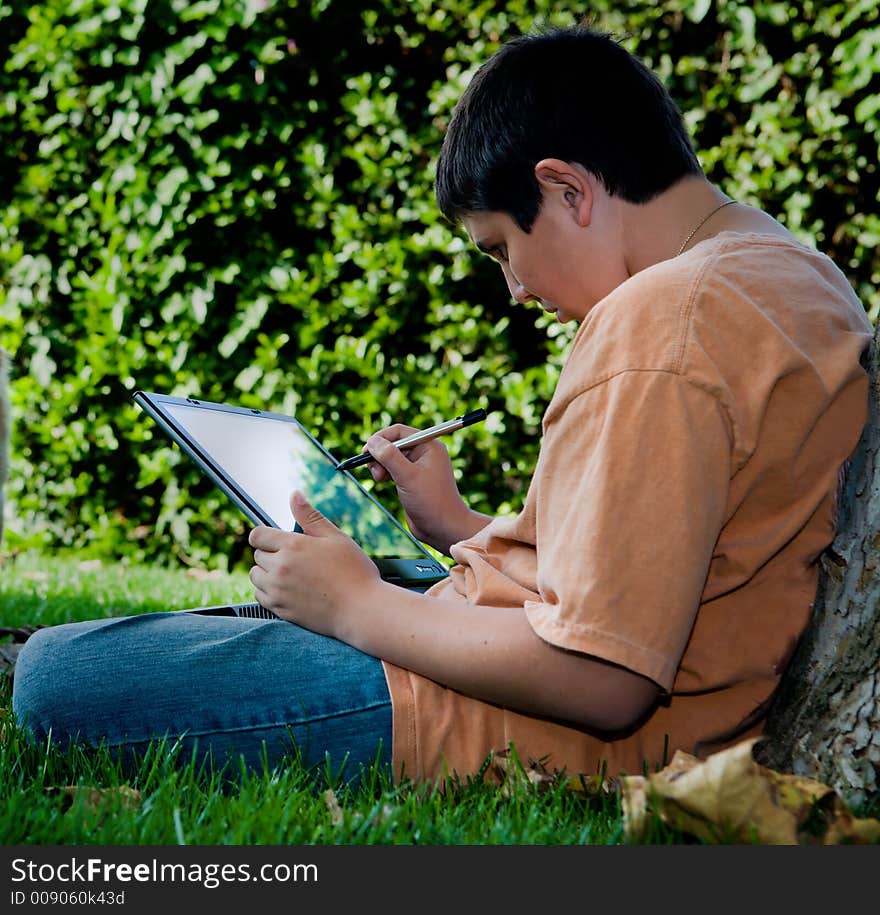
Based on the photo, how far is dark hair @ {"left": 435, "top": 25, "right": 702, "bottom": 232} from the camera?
5.91 feet

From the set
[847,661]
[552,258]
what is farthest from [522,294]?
[847,661]

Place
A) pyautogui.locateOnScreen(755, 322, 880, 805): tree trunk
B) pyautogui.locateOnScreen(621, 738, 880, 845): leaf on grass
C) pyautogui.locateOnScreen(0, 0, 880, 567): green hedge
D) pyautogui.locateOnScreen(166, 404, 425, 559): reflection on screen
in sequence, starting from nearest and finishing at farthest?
pyautogui.locateOnScreen(621, 738, 880, 845): leaf on grass → pyautogui.locateOnScreen(755, 322, 880, 805): tree trunk → pyautogui.locateOnScreen(166, 404, 425, 559): reflection on screen → pyautogui.locateOnScreen(0, 0, 880, 567): green hedge

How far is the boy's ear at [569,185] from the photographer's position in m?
1.75

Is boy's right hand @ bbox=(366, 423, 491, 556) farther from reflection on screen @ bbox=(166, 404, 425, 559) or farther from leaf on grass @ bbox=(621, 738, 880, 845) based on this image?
leaf on grass @ bbox=(621, 738, 880, 845)

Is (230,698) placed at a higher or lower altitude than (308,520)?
lower

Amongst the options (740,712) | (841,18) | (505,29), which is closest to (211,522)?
(505,29)

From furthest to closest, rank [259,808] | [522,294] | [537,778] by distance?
[522,294], [537,778], [259,808]

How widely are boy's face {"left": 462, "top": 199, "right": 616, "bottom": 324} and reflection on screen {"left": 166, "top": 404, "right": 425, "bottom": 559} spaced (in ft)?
2.14

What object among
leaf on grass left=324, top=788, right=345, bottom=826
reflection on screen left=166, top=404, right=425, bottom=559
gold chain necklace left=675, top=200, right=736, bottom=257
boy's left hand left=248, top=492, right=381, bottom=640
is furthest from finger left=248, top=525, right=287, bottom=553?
gold chain necklace left=675, top=200, right=736, bottom=257

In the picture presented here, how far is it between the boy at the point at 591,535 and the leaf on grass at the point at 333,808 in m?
0.12

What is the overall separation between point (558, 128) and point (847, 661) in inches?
39.1

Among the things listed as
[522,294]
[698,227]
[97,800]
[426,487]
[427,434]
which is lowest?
[97,800]

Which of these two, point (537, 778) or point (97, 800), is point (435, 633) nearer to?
point (537, 778)

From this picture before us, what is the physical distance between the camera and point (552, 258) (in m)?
1.83
